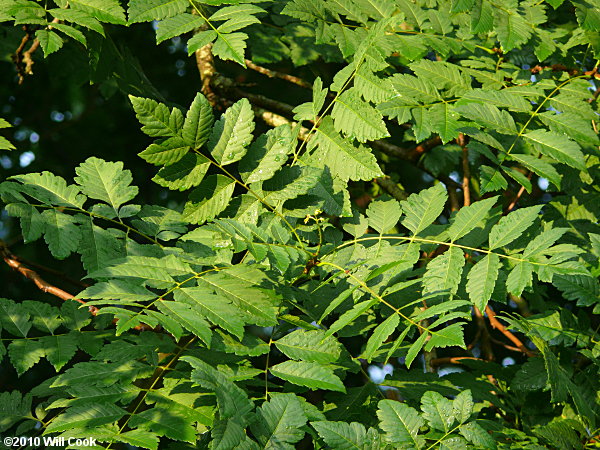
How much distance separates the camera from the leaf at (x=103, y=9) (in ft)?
6.15

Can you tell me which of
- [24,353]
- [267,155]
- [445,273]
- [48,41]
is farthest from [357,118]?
[24,353]

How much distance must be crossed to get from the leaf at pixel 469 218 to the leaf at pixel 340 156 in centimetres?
25

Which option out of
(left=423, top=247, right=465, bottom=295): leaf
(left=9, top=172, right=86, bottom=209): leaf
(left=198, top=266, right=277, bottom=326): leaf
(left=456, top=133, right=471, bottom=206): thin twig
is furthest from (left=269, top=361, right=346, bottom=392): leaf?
(left=456, top=133, right=471, bottom=206): thin twig

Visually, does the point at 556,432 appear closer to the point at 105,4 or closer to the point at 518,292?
the point at 518,292

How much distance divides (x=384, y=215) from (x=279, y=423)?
0.76m

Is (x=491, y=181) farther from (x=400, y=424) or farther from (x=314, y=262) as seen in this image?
(x=400, y=424)

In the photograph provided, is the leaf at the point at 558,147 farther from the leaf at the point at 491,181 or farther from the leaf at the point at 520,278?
the leaf at the point at 520,278

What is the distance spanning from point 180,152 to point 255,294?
0.47 meters

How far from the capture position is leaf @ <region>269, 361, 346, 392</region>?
138 centimetres

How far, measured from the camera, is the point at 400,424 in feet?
4.42

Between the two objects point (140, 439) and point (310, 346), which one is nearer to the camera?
point (140, 439)

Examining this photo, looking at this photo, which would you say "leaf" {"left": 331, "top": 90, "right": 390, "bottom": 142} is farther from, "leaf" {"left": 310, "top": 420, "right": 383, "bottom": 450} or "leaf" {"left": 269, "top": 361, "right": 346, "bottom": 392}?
"leaf" {"left": 310, "top": 420, "right": 383, "bottom": 450}

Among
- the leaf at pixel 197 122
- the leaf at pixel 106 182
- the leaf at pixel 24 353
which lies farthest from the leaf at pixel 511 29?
the leaf at pixel 24 353

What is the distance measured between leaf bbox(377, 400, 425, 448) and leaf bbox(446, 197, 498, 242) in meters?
0.50
